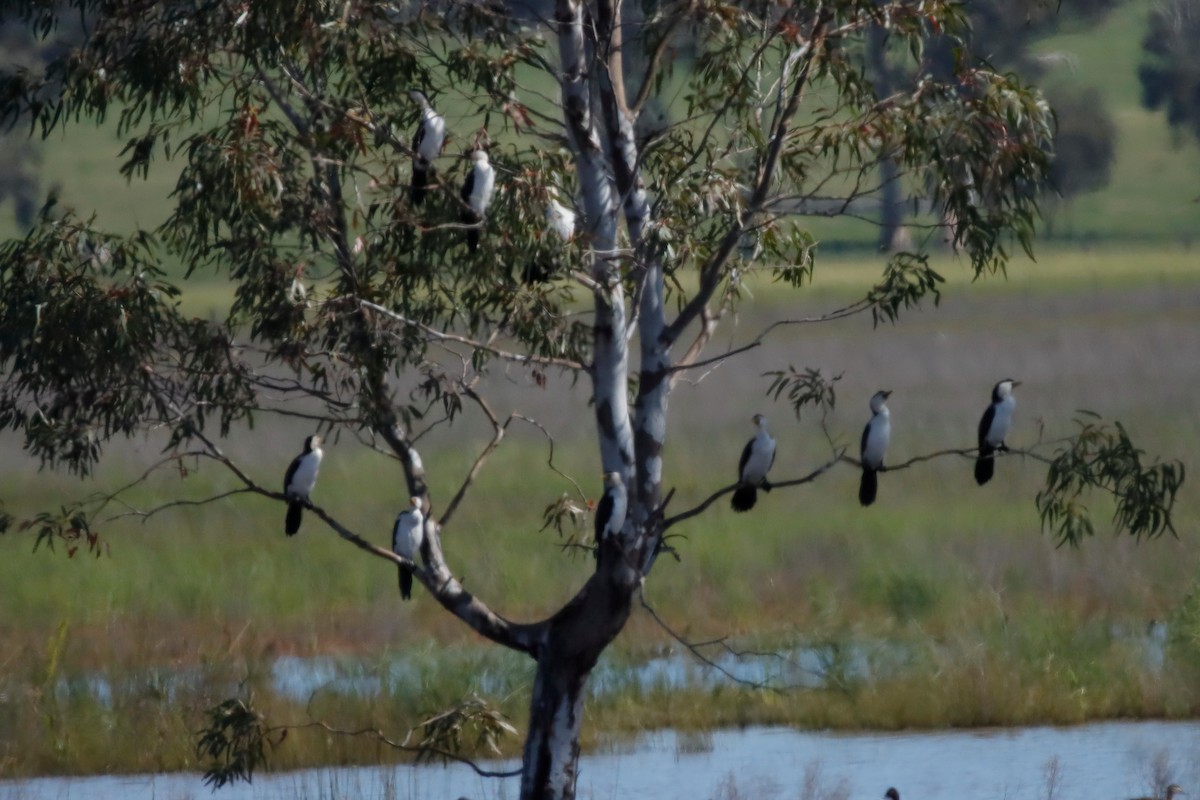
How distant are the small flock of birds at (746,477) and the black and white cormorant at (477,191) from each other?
1.01 meters

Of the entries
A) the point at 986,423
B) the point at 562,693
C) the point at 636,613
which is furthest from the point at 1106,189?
the point at 562,693

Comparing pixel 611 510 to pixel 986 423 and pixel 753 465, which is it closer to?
pixel 753 465

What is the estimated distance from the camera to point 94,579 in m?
12.6

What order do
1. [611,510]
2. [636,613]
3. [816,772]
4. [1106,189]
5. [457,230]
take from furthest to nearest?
[1106,189] < [636,613] < [816,772] < [457,230] < [611,510]

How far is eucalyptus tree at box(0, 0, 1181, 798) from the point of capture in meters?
7.19

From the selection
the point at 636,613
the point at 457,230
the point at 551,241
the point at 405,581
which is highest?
the point at 457,230

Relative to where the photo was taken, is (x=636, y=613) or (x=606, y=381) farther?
(x=636, y=613)

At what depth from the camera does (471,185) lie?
7.50 m

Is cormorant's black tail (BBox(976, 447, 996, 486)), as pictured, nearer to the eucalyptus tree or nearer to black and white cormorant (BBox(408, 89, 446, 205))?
the eucalyptus tree

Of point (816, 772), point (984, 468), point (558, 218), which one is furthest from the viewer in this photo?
point (816, 772)

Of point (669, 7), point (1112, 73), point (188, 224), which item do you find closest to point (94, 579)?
point (188, 224)

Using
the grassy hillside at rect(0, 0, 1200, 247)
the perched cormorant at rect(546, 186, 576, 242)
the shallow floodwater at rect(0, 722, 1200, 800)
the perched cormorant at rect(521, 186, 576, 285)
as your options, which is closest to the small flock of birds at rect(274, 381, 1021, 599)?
the perched cormorant at rect(521, 186, 576, 285)

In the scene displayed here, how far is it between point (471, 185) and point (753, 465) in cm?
164

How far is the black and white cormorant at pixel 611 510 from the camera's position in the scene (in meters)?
7.29
